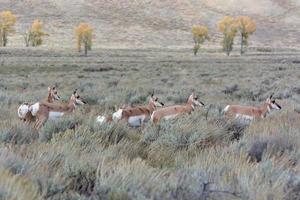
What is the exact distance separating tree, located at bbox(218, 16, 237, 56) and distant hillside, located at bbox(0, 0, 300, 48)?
2911 cm

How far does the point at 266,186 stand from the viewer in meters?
4.56

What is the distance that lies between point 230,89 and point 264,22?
15613cm

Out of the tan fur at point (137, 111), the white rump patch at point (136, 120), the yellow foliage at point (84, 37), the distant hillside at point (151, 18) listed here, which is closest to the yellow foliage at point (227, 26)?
the yellow foliage at point (84, 37)

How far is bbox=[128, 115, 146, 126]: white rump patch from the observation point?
11.5 meters

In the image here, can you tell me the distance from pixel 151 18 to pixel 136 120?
15316cm

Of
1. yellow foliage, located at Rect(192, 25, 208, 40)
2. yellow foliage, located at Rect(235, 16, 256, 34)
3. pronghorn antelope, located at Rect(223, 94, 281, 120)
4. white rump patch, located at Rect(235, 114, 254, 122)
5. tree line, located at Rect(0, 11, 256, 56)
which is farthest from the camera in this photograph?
yellow foliage, located at Rect(235, 16, 256, 34)

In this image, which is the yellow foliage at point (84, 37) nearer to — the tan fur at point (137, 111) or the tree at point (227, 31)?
the tree at point (227, 31)

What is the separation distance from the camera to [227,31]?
342 ft

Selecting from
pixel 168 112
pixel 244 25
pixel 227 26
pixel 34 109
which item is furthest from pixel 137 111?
pixel 227 26

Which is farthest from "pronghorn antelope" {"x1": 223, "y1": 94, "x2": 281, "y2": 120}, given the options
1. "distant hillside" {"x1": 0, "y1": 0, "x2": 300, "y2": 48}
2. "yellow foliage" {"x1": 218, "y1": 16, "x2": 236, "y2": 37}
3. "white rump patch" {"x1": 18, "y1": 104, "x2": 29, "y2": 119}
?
"distant hillside" {"x1": 0, "y1": 0, "x2": 300, "y2": 48}

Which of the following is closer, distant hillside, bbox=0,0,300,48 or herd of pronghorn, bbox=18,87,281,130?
herd of pronghorn, bbox=18,87,281,130

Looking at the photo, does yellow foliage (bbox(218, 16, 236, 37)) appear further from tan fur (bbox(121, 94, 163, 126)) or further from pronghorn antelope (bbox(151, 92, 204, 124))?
pronghorn antelope (bbox(151, 92, 204, 124))

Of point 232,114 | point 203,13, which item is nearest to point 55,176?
point 232,114

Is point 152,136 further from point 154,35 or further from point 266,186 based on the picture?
point 154,35
